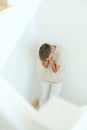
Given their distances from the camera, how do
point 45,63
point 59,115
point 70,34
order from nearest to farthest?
point 59,115 → point 70,34 → point 45,63

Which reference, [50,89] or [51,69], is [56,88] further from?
[51,69]

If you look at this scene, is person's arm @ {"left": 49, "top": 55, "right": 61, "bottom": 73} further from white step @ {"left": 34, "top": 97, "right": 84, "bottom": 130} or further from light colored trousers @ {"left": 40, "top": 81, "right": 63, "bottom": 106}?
white step @ {"left": 34, "top": 97, "right": 84, "bottom": 130}

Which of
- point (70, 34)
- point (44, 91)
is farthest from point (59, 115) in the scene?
point (44, 91)

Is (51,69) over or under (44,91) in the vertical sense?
over

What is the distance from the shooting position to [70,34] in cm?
214

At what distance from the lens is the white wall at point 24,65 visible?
220cm

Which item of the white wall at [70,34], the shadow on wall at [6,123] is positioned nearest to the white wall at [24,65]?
the white wall at [70,34]

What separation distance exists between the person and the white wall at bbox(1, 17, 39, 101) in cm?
18

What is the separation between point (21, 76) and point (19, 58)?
0.22 meters

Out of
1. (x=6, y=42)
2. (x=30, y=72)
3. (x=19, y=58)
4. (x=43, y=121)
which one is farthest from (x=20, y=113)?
(x=30, y=72)

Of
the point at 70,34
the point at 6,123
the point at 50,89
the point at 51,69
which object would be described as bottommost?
the point at 6,123

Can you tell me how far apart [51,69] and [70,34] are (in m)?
0.40

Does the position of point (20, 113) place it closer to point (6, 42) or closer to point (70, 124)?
point (70, 124)

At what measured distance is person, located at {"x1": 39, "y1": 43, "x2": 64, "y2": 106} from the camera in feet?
7.01
